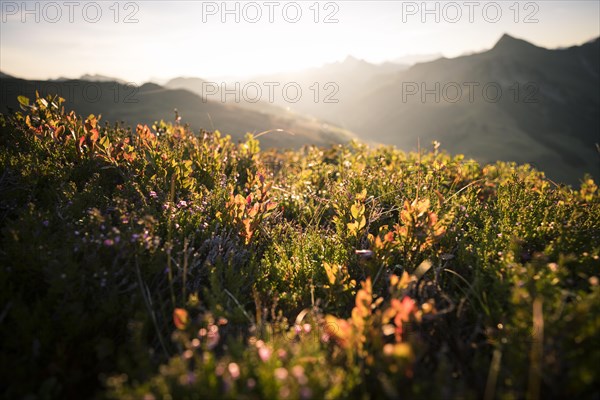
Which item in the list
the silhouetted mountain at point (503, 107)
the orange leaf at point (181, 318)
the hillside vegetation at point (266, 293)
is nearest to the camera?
the hillside vegetation at point (266, 293)

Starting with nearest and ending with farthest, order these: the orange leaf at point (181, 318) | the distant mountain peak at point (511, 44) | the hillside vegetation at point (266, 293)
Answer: the hillside vegetation at point (266, 293) → the orange leaf at point (181, 318) → the distant mountain peak at point (511, 44)

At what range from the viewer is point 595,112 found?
8394 cm

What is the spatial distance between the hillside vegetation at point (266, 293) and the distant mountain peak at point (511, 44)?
4917 inches

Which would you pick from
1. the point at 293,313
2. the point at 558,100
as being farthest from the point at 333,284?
the point at 558,100

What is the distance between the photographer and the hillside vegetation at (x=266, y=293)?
1613 mm

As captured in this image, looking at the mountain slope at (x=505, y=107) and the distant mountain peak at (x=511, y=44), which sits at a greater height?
the distant mountain peak at (x=511, y=44)

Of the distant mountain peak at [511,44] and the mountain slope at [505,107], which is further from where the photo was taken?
the distant mountain peak at [511,44]

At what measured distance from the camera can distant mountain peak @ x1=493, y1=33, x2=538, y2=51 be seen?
102 m

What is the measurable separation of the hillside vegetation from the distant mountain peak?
12490 centimetres

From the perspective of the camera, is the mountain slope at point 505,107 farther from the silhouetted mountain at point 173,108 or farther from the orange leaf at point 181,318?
the orange leaf at point 181,318

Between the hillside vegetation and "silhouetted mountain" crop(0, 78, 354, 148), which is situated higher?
"silhouetted mountain" crop(0, 78, 354, 148)

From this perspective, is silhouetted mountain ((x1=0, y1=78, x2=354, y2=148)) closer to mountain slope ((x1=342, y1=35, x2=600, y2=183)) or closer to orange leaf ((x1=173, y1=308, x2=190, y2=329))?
orange leaf ((x1=173, y1=308, x2=190, y2=329))

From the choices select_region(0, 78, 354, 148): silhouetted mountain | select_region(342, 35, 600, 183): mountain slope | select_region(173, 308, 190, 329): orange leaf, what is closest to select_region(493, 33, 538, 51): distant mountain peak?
select_region(342, 35, 600, 183): mountain slope

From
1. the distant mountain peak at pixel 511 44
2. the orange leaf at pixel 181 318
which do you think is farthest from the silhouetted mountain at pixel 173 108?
the distant mountain peak at pixel 511 44
